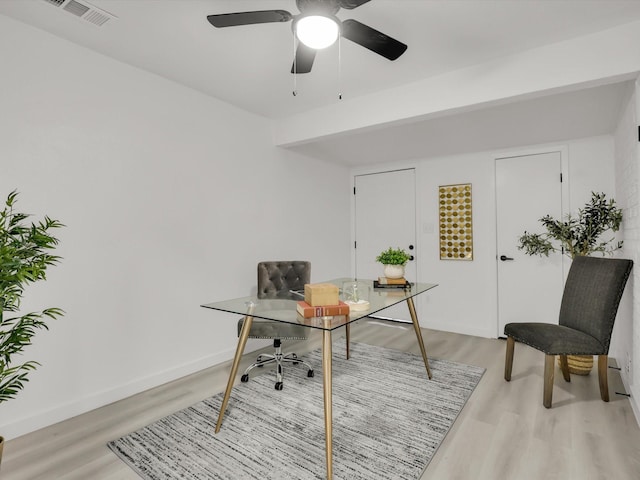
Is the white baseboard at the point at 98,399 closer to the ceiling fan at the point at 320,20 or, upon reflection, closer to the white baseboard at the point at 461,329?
the ceiling fan at the point at 320,20

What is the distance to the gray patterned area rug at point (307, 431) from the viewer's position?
1.79m

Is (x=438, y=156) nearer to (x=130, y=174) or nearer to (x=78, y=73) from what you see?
(x=130, y=174)

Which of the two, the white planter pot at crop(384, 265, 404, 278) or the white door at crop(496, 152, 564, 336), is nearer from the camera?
the white planter pot at crop(384, 265, 404, 278)

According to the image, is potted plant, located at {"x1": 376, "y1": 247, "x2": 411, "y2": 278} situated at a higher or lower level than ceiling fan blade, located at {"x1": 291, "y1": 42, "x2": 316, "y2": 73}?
lower

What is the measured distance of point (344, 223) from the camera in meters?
5.15

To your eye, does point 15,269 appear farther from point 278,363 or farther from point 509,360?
point 509,360

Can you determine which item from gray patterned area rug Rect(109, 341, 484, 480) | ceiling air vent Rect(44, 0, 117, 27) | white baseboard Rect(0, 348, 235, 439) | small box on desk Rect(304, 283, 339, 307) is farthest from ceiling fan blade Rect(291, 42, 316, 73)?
white baseboard Rect(0, 348, 235, 439)

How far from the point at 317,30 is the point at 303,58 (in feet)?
1.33

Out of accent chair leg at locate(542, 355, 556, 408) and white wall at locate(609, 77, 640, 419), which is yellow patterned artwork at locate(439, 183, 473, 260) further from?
accent chair leg at locate(542, 355, 556, 408)

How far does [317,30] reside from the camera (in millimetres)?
1592

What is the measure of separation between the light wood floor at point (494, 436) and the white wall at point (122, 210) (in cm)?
20

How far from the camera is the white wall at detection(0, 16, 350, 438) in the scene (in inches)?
85.6

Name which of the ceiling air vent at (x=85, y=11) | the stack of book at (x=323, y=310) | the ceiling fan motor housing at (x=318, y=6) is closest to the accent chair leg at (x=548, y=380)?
the stack of book at (x=323, y=310)

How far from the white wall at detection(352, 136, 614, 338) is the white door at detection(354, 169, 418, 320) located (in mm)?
129
